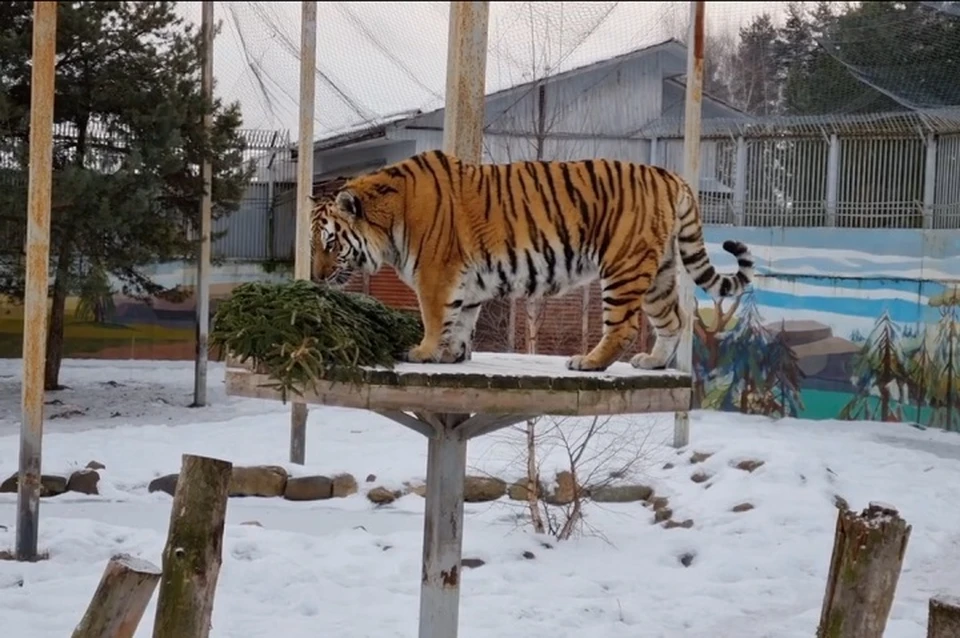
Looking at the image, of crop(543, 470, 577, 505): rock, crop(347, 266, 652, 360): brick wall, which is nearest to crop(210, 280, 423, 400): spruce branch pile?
crop(543, 470, 577, 505): rock

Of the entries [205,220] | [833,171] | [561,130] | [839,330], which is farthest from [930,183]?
[205,220]

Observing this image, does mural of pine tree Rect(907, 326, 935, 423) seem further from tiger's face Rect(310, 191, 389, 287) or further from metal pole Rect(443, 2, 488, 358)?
tiger's face Rect(310, 191, 389, 287)

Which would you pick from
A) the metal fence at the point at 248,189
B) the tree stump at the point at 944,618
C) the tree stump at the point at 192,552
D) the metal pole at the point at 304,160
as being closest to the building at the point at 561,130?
the metal fence at the point at 248,189

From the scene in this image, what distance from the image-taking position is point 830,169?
1231 cm

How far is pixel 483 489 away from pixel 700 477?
5.36ft

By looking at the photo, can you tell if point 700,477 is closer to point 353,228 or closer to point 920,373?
point 920,373

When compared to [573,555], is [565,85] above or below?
above

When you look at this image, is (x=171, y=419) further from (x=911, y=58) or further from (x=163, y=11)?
(x=911, y=58)

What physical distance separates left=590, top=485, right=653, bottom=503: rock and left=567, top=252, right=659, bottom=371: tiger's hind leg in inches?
212

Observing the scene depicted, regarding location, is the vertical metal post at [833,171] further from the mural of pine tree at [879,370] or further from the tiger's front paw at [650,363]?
the tiger's front paw at [650,363]

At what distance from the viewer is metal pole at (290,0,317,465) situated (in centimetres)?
893

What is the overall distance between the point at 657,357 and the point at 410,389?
106cm

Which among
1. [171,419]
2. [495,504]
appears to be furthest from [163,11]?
[495,504]

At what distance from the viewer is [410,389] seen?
3.49 meters
